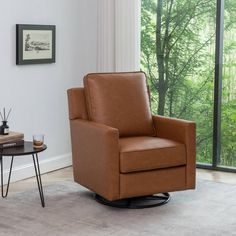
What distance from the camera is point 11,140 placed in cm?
394

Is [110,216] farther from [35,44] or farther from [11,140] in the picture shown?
[35,44]

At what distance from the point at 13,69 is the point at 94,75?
812 millimetres

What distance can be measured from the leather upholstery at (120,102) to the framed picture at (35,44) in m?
0.78

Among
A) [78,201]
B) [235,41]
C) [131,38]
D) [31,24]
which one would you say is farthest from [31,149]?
[235,41]

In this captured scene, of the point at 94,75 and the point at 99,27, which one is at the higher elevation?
the point at 99,27

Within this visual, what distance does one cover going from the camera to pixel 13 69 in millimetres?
4535

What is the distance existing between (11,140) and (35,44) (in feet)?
3.64

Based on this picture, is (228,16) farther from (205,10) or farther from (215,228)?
(215,228)

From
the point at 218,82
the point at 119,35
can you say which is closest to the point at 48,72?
the point at 119,35

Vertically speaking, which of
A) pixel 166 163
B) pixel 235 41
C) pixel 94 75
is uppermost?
pixel 235 41

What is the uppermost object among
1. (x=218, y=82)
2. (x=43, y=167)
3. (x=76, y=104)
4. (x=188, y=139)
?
(x=218, y=82)

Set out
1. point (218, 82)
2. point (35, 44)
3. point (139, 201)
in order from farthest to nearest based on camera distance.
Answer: point (218, 82) → point (35, 44) → point (139, 201)

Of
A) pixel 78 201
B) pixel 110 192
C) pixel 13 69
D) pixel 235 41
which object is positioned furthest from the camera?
pixel 235 41

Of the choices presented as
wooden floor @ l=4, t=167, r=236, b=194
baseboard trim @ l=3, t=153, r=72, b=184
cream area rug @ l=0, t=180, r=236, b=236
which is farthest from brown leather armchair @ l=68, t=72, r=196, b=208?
baseboard trim @ l=3, t=153, r=72, b=184
